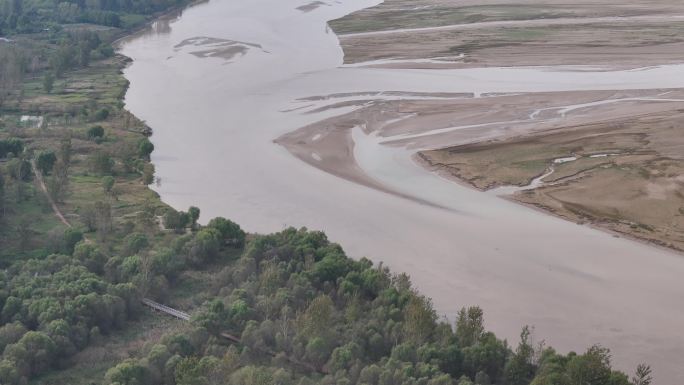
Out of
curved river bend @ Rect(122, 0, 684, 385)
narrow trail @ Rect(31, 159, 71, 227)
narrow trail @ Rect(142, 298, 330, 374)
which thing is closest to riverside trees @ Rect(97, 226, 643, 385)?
narrow trail @ Rect(142, 298, 330, 374)

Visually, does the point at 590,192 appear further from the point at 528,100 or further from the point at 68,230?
the point at 68,230

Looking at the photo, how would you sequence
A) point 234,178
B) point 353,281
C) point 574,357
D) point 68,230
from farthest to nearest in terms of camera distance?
point 234,178
point 68,230
point 353,281
point 574,357

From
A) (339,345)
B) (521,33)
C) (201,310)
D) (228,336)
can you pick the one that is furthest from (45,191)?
(521,33)

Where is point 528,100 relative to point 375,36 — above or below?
below

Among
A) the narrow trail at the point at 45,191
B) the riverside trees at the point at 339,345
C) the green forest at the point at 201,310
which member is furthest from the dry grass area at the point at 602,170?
the narrow trail at the point at 45,191

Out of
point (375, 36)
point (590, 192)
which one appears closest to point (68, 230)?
point (590, 192)

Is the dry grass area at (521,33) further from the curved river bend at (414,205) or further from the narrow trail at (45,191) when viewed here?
the narrow trail at (45,191)

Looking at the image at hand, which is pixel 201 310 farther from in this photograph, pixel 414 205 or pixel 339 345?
pixel 414 205

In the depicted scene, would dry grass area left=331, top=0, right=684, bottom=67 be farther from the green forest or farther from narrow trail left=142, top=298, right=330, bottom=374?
narrow trail left=142, top=298, right=330, bottom=374
